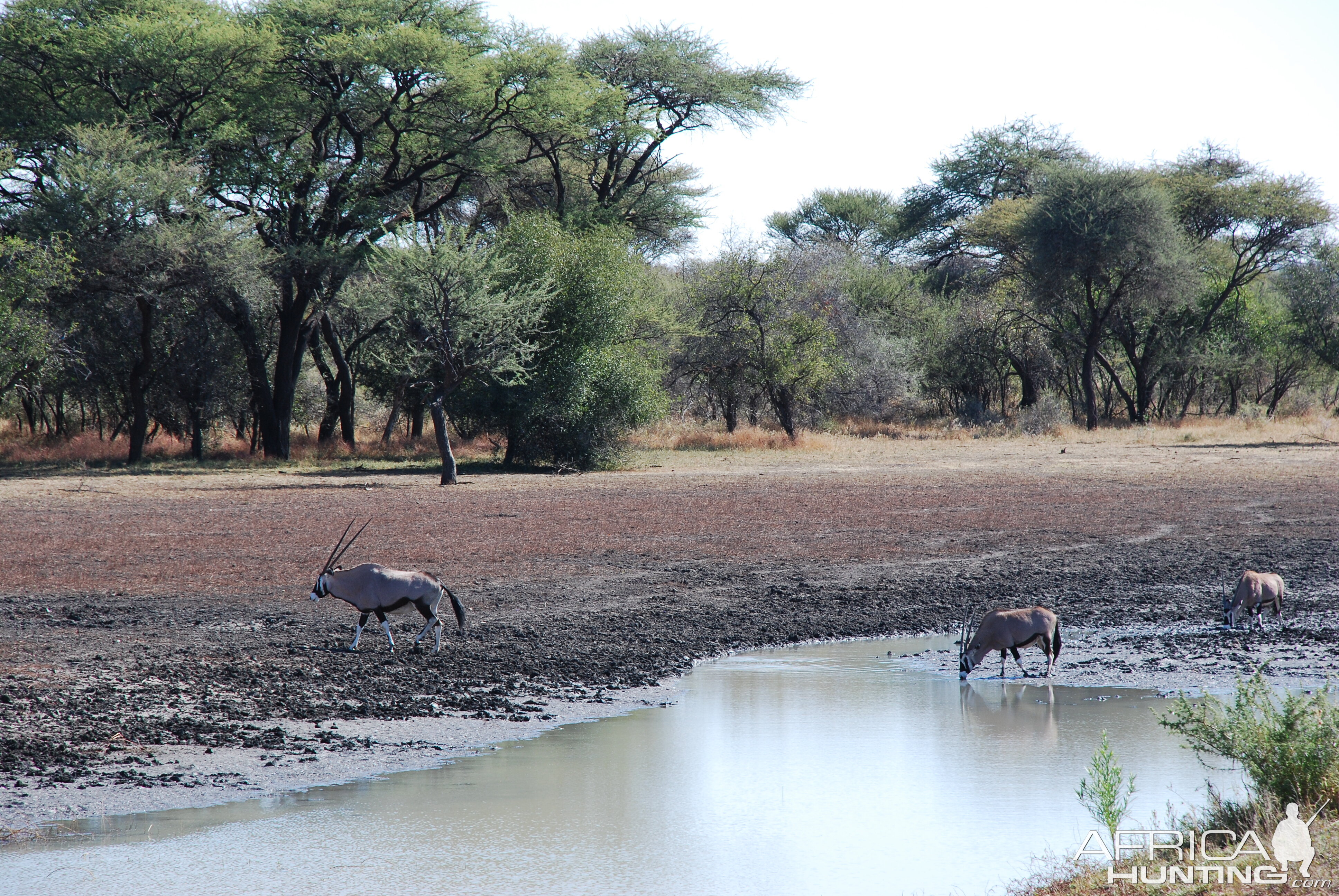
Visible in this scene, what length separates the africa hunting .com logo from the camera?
189 inches

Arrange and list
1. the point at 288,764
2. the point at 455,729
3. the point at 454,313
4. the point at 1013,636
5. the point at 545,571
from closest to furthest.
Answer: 1. the point at 288,764
2. the point at 455,729
3. the point at 1013,636
4. the point at 545,571
5. the point at 454,313

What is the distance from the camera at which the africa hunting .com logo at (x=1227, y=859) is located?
4.79 metres

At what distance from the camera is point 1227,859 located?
5.09m

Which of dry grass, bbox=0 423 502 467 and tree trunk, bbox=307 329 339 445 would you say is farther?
tree trunk, bbox=307 329 339 445

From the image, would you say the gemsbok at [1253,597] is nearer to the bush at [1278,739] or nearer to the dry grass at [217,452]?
the bush at [1278,739]

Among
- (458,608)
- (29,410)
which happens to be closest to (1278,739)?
(458,608)

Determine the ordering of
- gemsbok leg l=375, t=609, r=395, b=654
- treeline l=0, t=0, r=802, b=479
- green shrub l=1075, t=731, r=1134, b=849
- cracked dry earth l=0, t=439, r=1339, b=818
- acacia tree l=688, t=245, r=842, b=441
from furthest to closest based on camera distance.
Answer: acacia tree l=688, t=245, r=842, b=441
treeline l=0, t=0, r=802, b=479
gemsbok leg l=375, t=609, r=395, b=654
cracked dry earth l=0, t=439, r=1339, b=818
green shrub l=1075, t=731, r=1134, b=849

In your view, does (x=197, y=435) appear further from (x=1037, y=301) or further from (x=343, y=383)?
(x=1037, y=301)

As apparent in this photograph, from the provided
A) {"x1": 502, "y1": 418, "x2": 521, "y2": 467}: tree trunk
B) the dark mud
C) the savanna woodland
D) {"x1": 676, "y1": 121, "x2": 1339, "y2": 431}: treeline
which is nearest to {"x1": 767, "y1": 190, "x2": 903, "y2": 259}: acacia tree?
{"x1": 676, "y1": 121, "x2": 1339, "y2": 431}: treeline

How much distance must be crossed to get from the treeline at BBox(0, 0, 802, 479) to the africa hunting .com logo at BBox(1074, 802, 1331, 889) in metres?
24.2

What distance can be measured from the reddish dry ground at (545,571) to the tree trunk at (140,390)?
6.64m

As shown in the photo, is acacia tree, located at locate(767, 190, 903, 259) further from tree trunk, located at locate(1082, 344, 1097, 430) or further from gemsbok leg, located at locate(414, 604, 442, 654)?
gemsbok leg, located at locate(414, 604, 442, 654)

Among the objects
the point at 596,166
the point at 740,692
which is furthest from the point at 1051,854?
the point at 596,166

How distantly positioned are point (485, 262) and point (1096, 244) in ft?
84.1
